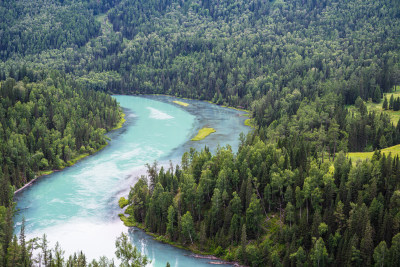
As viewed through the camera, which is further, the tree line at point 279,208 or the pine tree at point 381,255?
the tree line at point 279,208

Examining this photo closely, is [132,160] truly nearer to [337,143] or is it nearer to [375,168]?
[337,143]

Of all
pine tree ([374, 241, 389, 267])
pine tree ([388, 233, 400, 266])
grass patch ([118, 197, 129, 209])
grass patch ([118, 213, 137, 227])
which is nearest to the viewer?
pine tree ([388, 233, 400, 266])

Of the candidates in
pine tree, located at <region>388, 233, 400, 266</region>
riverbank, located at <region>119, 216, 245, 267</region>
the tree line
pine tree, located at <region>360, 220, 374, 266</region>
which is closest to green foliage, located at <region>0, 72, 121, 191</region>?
riverbank, located at <region>119, 216, 245, 267</region>

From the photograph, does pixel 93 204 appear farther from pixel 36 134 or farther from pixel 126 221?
pixel 36 134

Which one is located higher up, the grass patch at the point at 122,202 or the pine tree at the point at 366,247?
the pine tree at the point at 366,247

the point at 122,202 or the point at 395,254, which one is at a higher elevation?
the point at 395,254

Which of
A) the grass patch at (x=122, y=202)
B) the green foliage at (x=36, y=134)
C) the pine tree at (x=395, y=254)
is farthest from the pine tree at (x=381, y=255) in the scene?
the green foliage at (x=36, y=134)

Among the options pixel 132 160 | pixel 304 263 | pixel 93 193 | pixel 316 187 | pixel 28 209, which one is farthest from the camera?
pixel 132 160

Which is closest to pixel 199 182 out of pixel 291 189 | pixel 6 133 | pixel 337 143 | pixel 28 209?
pixel 291 189

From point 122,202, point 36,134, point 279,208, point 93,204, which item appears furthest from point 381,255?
point 36,134

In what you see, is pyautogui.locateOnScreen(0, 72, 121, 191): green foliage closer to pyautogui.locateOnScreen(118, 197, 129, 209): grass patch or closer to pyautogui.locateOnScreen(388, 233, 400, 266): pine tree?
pyautogui.locateOnScreen(118, 197, 129, 209): grass patch

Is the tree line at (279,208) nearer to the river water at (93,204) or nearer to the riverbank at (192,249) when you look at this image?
→ the riverbank at (192,249)
